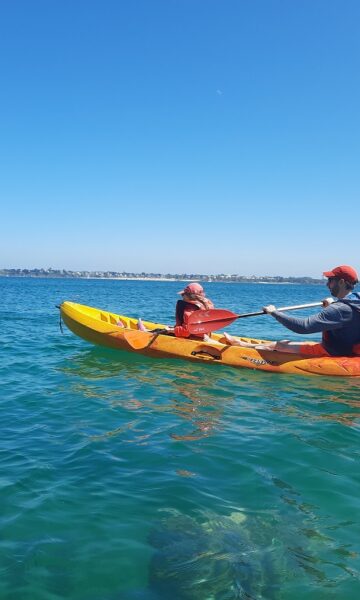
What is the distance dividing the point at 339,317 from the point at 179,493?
5.13 metres

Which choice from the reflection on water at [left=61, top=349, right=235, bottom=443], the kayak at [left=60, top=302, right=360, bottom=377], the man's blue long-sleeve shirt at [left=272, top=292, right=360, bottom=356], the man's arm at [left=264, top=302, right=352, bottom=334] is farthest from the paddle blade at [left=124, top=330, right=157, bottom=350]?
the man's arm at [left=264, top=302, right=352, bottom=334]

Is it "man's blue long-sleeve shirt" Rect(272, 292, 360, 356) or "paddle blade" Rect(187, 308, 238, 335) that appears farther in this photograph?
"paddle blade" Rect(187, 308, 238, 335)

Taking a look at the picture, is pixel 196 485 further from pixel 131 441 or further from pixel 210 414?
pixel 210 414

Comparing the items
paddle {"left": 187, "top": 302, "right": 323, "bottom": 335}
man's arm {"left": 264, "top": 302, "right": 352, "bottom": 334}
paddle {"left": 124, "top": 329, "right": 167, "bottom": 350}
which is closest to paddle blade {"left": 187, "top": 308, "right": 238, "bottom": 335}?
paddle {"left": 187, "top": 302, "right": 323, "bottom": 335}

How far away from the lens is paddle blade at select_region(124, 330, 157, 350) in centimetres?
1055

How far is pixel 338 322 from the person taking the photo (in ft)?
27.8

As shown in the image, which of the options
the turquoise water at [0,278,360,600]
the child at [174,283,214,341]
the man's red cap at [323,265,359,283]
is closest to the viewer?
the turquoise water at [0,278,360,600]

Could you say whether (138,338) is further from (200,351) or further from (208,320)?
(208,320)

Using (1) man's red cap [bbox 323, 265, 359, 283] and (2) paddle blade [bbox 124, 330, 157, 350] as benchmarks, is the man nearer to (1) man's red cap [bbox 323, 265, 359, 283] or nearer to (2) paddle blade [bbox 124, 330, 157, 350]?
(1) man's red cap [bbox 323, 265, 359, 283]

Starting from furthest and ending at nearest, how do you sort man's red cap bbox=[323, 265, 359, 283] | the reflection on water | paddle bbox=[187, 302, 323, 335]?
paddle bbox=[187, 302, 323, 335], man's red cap bbox=[323, 265, 359, 283], the reflection on water

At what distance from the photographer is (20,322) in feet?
64.8

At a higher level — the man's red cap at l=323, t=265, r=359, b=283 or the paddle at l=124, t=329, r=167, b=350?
the man's red cap at l=323, t=265, r=359, b=283

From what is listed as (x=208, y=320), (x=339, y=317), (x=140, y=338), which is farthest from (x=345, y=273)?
(x=140, y=338)

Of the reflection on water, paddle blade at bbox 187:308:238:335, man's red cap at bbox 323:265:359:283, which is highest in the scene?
man's red cap at bbox 323:265:359:283
